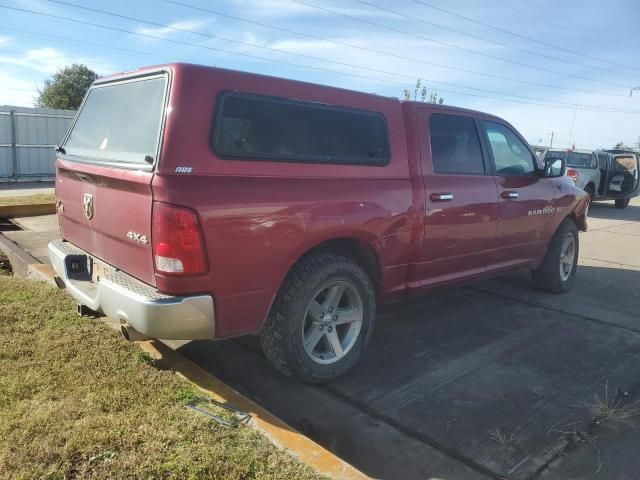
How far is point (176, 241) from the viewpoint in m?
2.75

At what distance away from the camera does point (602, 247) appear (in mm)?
9461

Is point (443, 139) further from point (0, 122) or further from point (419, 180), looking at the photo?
point (0, 122)

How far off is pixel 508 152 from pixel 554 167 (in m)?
0.65

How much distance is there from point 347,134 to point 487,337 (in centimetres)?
227

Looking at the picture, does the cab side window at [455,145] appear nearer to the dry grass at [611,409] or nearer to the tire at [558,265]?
the tire at [558,265]

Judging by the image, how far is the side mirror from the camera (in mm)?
5438

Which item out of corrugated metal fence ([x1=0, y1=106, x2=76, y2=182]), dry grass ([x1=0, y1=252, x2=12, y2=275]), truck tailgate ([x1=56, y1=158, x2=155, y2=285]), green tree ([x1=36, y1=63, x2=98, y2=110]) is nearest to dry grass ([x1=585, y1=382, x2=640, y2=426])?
truck tailgate ([x1=56, y1=158, x2=155, y2=285])

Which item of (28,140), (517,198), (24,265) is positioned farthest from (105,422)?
(28,140)

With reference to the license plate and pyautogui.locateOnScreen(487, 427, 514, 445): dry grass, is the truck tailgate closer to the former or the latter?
the license plate

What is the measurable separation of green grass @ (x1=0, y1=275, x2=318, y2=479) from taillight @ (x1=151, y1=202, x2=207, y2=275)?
2.60ft

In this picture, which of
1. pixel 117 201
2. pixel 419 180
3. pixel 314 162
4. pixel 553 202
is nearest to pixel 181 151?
pixel 117 201

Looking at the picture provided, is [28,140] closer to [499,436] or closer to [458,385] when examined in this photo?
[458,385]

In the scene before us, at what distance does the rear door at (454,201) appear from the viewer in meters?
4.20

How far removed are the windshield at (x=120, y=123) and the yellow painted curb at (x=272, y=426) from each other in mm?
1382
